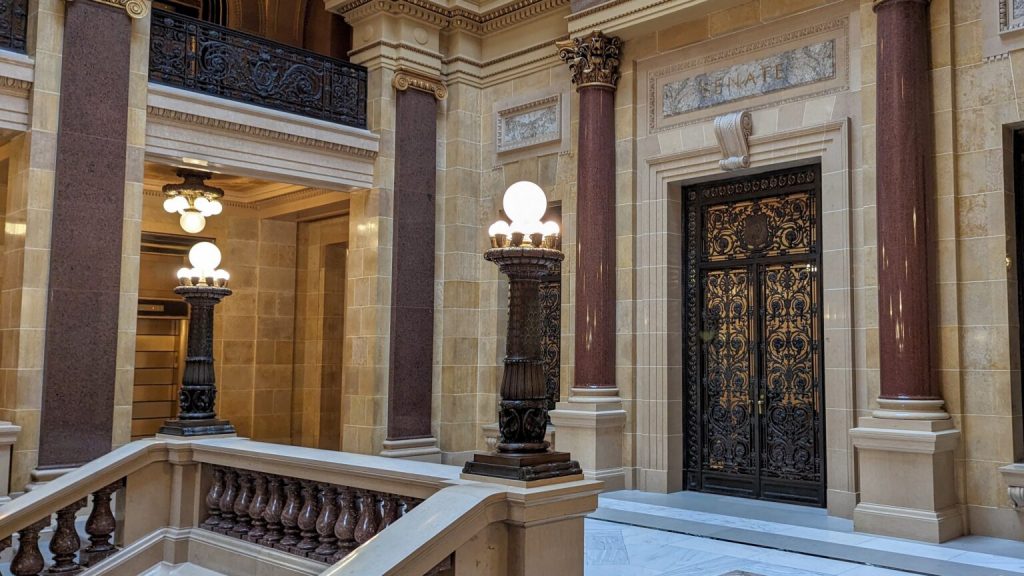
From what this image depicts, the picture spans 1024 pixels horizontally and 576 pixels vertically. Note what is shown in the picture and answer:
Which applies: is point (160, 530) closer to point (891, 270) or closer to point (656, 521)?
point (656, 521)

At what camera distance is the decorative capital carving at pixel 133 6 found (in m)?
8.59

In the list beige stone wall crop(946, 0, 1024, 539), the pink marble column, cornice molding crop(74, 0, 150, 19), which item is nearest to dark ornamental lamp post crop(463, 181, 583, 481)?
the pink marble column

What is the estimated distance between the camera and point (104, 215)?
8469 millimetres

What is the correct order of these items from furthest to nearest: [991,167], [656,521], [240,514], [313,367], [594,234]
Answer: [313,367]
[594,234]
[656,521]
[991,167]
[240,514]

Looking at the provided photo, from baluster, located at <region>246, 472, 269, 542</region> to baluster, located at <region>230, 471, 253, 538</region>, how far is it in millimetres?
74

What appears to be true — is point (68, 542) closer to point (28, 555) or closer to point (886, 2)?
point (28, 555)

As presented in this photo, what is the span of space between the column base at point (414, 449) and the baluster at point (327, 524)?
214 inches

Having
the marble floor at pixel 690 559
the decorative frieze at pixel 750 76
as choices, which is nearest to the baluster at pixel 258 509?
the marble floor at pixel 690 559

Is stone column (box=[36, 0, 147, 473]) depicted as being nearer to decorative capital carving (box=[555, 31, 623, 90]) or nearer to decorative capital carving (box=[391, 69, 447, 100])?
decorative capital carving (box=[391, 69, 447, 100])

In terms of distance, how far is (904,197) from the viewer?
7340 mm

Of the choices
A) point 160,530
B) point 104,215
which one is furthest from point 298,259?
point 160,530

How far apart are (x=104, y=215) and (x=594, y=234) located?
5299 millimetres

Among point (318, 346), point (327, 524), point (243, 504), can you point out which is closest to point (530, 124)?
point (318, 346)

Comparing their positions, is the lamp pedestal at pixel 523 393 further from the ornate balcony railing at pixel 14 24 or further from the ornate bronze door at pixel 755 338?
the ornate balcony railing at pixel 14 24
